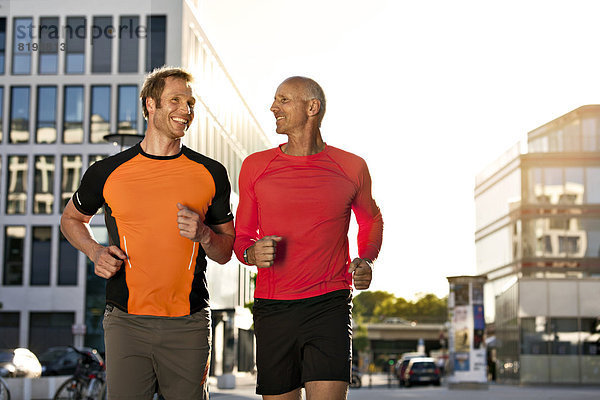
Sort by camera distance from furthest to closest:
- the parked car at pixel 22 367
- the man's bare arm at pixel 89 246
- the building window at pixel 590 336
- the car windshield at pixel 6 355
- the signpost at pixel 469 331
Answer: the building window at pixel 590 336
the signpost at pixel 469 331
the car windshield at pixel 6 355
the parked car at pixel 22 367
the man's bare arm at pixel 89 246

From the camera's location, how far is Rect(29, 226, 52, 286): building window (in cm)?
5447

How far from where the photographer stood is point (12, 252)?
2146 inches

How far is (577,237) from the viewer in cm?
5022

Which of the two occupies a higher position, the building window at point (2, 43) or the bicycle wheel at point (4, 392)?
the building window at point (2, 43)

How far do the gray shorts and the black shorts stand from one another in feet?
1.58

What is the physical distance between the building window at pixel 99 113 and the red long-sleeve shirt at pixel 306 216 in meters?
48.4

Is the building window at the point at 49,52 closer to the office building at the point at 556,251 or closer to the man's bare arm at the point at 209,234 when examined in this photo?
the office building at the point at 556,251

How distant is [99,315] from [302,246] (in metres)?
49.8

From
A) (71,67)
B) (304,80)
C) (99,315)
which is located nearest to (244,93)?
(71,67)

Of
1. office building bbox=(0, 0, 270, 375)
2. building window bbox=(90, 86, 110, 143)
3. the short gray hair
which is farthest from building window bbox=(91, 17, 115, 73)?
the short gray hair

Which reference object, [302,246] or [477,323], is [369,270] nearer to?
[302,246]

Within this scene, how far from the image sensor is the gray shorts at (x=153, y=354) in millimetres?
4801

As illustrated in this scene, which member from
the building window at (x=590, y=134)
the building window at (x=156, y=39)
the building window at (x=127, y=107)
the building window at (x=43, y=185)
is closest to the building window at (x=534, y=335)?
the building window at (x=590, y=134)

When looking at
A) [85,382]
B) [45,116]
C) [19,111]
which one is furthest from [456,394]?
[19,111]
